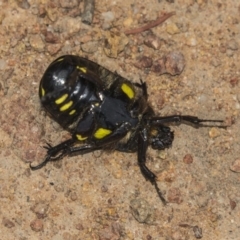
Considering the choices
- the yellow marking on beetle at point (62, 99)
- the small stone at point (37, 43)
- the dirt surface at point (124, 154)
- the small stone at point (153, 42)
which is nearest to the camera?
the yellow marking on beetle at point (62, 99)

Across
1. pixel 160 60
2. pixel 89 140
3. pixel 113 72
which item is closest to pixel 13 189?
pixel 89 140

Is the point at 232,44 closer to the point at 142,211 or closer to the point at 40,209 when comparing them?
the point at 142,211

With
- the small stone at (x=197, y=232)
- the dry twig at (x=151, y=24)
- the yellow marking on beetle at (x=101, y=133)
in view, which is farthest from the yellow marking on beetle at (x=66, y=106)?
the small stone at (x=197, y=232)

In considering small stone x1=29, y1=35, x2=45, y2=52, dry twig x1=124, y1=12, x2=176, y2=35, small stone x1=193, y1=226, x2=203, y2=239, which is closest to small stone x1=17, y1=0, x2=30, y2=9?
small stone x1=29, y1=35, x2=45, y2=52

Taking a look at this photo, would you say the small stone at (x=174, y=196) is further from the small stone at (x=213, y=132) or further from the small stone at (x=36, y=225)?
the small stone at (x=36, y=225)

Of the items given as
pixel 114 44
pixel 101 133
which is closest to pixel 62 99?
pixel 101 133

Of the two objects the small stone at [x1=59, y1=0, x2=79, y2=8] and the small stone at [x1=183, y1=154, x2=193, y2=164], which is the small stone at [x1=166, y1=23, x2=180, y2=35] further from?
the small stone at [x1=183, y1=154, x2=193, y2=164]
